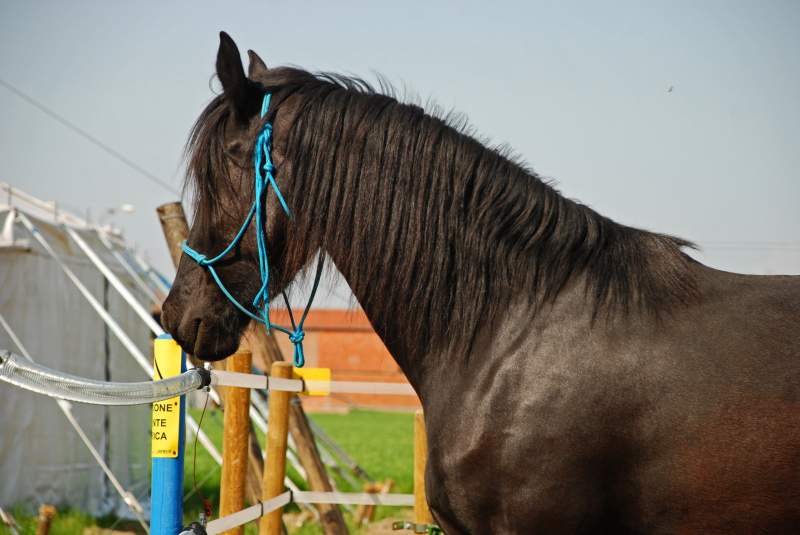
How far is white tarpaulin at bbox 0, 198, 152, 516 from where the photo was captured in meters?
7.32

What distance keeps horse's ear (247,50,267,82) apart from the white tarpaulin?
519cm

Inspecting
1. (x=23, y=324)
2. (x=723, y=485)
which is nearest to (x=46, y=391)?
(x=723, y=485)

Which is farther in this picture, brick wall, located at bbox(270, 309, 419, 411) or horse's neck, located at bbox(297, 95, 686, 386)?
brick wall, located at bbox(270, 309, 419, 411)

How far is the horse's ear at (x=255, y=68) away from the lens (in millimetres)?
2967

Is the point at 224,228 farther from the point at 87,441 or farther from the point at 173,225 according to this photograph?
the point at 87,441

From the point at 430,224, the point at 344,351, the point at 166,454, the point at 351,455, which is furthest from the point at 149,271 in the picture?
the point at 344,351

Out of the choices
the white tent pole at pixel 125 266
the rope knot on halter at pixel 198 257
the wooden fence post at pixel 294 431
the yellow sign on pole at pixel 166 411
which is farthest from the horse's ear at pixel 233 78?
the white tent pole at pixel 125 266

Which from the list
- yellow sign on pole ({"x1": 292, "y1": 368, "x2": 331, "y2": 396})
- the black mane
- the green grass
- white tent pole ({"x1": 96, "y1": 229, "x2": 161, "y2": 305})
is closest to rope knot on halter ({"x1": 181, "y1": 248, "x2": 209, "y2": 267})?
the black mane

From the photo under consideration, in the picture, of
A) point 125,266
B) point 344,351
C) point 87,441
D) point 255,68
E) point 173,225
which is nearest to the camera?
point 255,68

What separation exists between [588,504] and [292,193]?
1399 mm

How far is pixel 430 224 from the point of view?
265cm

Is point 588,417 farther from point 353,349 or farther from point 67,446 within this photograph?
point 353,349

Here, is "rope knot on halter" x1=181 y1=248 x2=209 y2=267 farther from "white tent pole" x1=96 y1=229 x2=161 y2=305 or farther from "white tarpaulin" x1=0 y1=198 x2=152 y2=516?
"white tent pole" x1=96 y1=229 x2=161 y2=305

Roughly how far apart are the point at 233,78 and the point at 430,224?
2.73 ft
